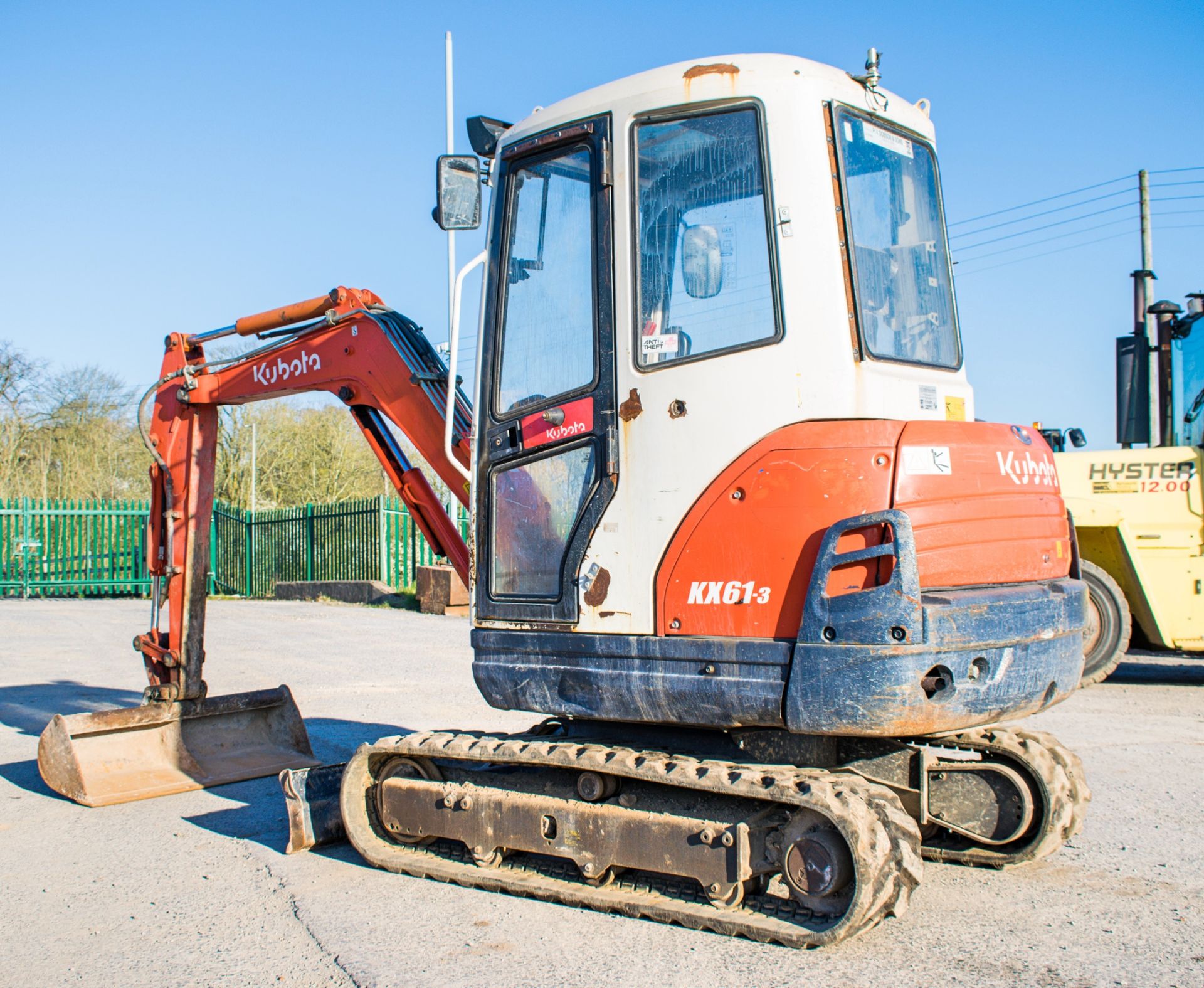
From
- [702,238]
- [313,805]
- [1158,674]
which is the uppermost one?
[702,238]

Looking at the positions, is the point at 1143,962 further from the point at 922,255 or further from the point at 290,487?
the point at 290,487

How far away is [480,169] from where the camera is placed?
4.83 meters

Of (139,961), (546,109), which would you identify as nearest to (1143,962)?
(139,961)

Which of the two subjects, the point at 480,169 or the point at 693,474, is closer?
the point at 693,474

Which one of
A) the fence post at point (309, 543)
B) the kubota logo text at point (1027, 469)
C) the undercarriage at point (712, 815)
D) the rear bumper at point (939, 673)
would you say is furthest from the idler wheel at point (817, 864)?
the fence post at point (309, 543)

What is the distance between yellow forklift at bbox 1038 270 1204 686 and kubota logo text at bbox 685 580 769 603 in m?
6.89

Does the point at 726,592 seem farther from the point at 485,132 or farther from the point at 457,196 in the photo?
the point at 485,132

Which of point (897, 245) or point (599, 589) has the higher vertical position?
point (897, 245)

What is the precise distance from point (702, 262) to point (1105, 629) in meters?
7.28

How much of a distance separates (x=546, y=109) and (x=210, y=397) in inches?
134

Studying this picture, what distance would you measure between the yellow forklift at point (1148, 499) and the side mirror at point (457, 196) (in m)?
7.08

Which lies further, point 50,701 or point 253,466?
point 253,466

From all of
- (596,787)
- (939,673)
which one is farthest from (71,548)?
(939,673)

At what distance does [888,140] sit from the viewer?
4.48 m
